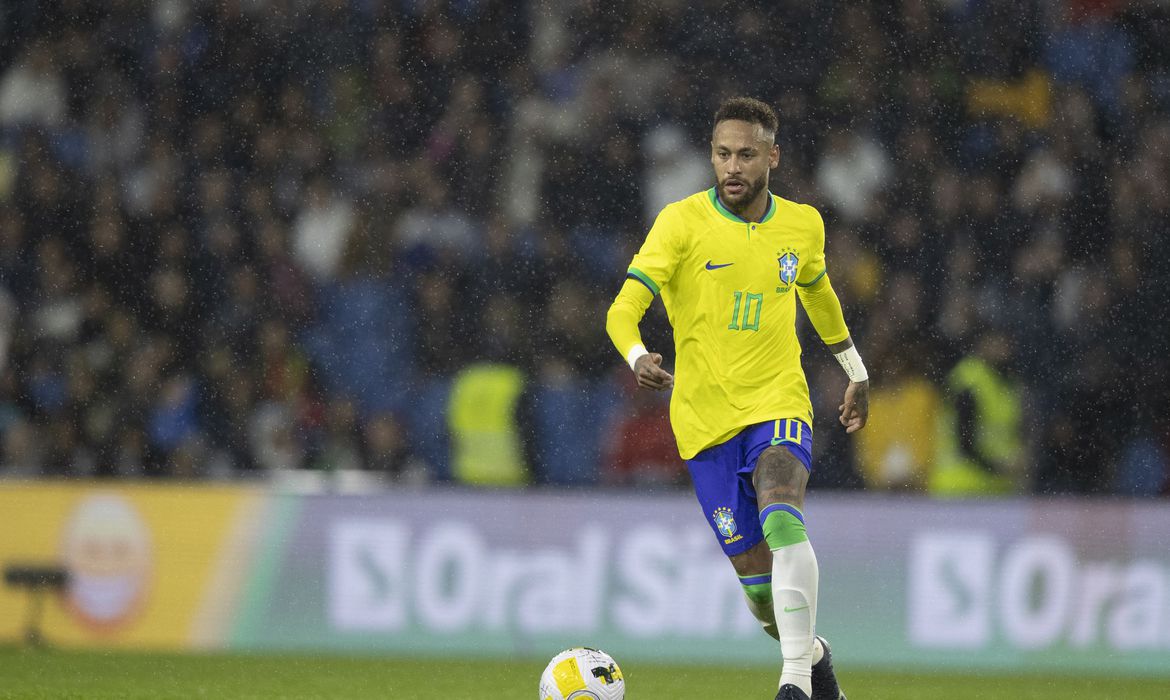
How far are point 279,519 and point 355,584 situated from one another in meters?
0.54

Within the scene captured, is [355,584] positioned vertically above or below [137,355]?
below

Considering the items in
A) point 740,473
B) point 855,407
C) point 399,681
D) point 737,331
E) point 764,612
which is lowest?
point 399,681

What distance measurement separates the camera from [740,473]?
5.62 meters

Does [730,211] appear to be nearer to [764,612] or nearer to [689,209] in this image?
[689,209]

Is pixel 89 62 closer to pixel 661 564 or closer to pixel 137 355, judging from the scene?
pixel 137 355

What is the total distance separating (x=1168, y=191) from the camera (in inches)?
447

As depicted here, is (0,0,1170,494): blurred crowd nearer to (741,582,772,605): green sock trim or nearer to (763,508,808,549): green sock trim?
(741,582,772,605): green sock trim

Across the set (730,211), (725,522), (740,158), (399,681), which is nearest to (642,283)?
(730,211)

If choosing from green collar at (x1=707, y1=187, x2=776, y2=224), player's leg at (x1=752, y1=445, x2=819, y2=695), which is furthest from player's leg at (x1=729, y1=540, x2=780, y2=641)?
green collar at (x1=707, y1=187, x2=776, y2=224)

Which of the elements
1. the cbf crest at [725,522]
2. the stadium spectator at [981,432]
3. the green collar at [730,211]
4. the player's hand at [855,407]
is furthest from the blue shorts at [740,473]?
the stadium spectator at [981,432]

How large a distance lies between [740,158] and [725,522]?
1.18m

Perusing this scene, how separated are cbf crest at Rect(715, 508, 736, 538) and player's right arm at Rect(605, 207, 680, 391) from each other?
0.56 meters

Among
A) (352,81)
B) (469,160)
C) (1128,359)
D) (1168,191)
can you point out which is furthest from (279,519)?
(1168,191)

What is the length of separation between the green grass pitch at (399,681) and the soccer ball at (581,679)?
1.43m
